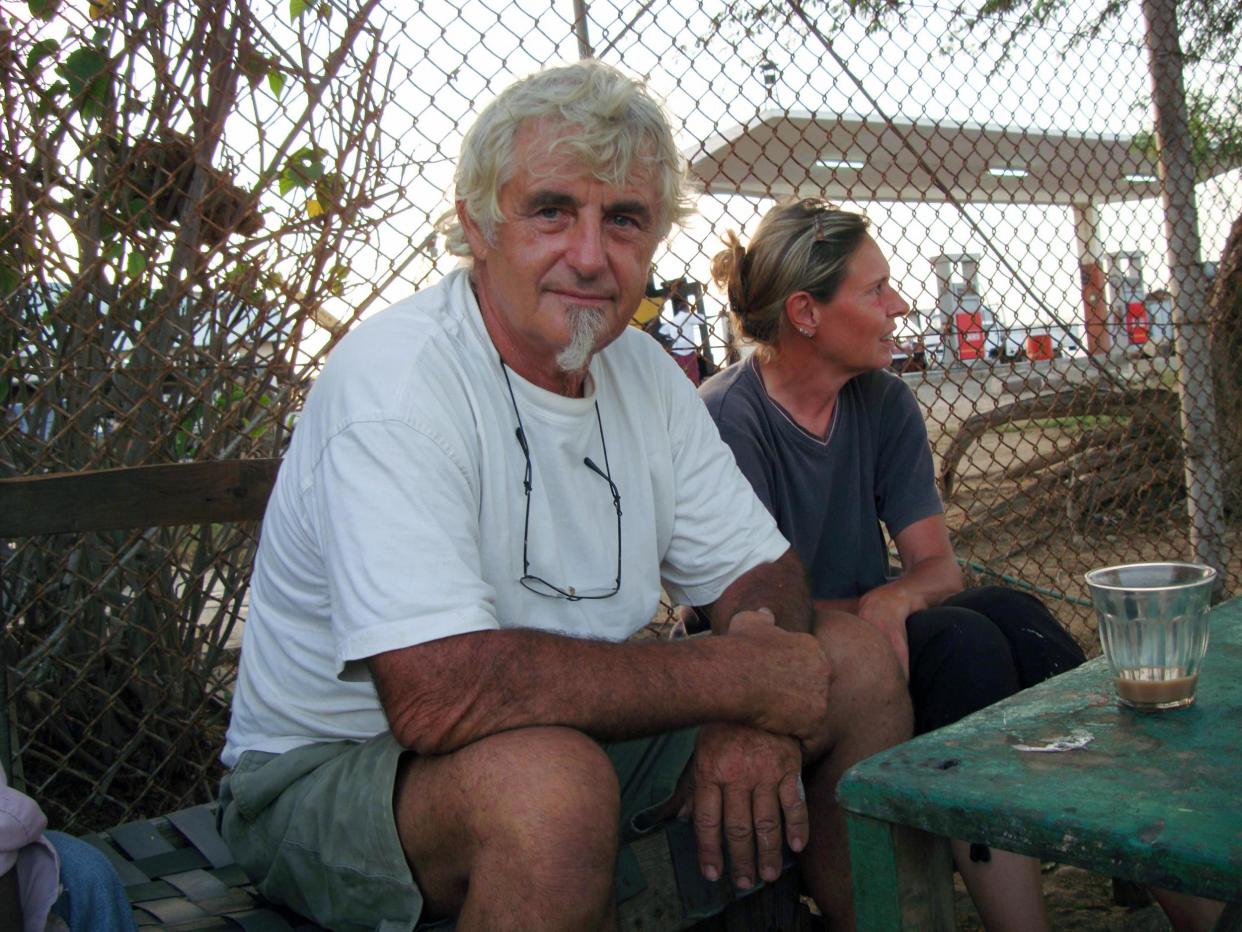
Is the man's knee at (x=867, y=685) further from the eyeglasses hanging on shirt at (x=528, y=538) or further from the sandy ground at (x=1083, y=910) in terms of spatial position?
the sandy ground at (x=1083, y=910)

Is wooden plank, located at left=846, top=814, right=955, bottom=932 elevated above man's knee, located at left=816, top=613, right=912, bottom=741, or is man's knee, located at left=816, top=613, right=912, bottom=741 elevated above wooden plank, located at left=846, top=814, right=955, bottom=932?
man's knee, located at left=816, top=613, right=912, bottom=741

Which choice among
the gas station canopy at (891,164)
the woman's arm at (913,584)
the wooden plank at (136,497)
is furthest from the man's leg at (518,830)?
the gas station canopy at (891,164)

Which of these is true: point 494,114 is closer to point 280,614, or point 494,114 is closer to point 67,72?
point 280,614

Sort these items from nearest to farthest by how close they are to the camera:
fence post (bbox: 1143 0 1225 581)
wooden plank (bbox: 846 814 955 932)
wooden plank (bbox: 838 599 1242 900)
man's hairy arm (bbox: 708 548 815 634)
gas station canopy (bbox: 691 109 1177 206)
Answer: wooden plank (bbox: 838 599 1242 900) < wooden plank (bbox: 846 814 955 932) < man's hairy arm (bbox: 708 548 815 634) < gas station canopy (bbox: 691 109 1177 206) < fence post (bbox: 1143 0 1225 581)

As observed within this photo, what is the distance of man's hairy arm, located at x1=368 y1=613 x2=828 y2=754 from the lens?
1.58m

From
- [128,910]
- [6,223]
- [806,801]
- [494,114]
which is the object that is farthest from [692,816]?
[6,223]

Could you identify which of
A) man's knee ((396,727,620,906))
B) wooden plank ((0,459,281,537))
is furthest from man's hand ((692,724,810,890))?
wooden plank ((0,459,281,537))

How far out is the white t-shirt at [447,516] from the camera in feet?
5.30

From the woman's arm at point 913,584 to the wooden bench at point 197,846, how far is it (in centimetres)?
58

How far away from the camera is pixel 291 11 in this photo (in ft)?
8.54

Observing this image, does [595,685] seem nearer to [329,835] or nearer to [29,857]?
[329,835]

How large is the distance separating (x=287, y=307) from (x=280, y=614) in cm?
115

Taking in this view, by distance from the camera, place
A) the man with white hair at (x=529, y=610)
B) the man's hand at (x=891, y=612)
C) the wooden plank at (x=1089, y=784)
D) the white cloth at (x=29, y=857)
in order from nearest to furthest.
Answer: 1. the wooden plank at (x=1089, y=784)
2. the white cloth at (x=29, y=857)
3. the man with white hair at (x=529, y=610)
4. the man's hand at (x=891, y=612)

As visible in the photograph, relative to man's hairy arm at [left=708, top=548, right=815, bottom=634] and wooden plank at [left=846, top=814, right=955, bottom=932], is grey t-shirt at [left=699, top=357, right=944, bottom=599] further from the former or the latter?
wooden plank at [left=846, top=814, right=955, bottom=932]
